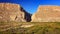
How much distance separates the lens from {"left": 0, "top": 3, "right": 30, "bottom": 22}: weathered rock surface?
2320 inches

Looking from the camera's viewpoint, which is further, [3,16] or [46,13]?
[46,13]

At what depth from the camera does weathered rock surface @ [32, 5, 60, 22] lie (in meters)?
59.3

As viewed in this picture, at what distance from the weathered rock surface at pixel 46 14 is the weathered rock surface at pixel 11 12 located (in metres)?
3.82

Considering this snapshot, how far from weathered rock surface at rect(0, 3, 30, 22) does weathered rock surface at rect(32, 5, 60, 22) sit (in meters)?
3.82

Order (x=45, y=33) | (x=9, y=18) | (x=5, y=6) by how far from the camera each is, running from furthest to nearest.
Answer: (x=5, y=6) < (x=9, y=18) < (x=45, y=33)

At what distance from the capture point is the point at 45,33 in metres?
19.0

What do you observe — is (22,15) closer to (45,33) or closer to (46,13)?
(46,13)

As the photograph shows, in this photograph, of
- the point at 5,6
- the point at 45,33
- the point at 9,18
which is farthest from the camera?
the point at 5,6

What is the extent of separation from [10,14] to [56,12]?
13250 millimetres

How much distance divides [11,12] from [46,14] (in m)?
10.3

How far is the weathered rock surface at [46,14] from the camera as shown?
59.3 metres

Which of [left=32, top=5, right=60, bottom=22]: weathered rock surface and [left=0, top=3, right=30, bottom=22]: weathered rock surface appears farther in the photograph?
[left=32, top=5, right=60, bottom=22]: weathered rock surface

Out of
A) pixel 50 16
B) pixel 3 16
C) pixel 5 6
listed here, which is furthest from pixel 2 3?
pixel 50 16

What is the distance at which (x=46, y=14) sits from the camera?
63.0 meters
